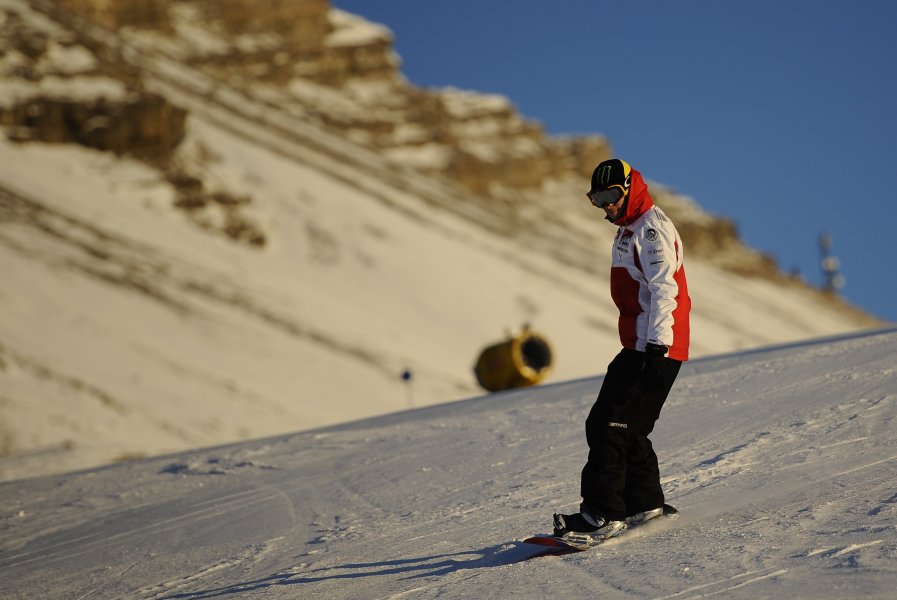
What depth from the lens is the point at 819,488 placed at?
5762 mm

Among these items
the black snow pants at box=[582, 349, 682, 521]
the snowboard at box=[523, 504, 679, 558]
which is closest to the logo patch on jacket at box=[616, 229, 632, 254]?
the black snow pants at box=[582, 349, 682, 521]

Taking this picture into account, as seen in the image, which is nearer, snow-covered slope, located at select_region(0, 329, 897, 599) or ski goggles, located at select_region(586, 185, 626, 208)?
snow-covered slope, located at select_region(0, 329, 897, 599)

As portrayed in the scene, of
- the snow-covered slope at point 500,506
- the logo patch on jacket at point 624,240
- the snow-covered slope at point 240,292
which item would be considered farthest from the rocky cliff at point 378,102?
the logo patch on jacket at point 624,240

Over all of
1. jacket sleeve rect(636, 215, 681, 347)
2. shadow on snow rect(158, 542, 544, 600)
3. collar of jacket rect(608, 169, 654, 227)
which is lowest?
shadow on snow rect(158, 542, 544, 600)

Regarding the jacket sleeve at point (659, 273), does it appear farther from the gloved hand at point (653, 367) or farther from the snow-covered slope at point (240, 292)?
the snow-covered slope at point (240, 292)

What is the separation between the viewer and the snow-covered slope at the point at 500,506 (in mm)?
4930

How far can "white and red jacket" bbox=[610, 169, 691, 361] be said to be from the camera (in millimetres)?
5523

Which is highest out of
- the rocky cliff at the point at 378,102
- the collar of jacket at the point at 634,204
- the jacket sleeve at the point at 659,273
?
the rocky cliff at the point at 378,102

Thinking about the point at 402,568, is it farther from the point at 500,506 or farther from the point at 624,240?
the point at 624,240

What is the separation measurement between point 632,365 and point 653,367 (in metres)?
0.14

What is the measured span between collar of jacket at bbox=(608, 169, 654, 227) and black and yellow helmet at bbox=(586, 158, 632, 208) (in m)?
0.04

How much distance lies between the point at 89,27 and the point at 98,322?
3683cm

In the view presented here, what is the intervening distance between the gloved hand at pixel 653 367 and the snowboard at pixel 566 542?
66 cm

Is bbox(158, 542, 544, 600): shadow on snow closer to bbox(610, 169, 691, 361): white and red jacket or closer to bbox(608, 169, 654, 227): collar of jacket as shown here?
bbox(610, 169, 691, 361): white and red jacket
